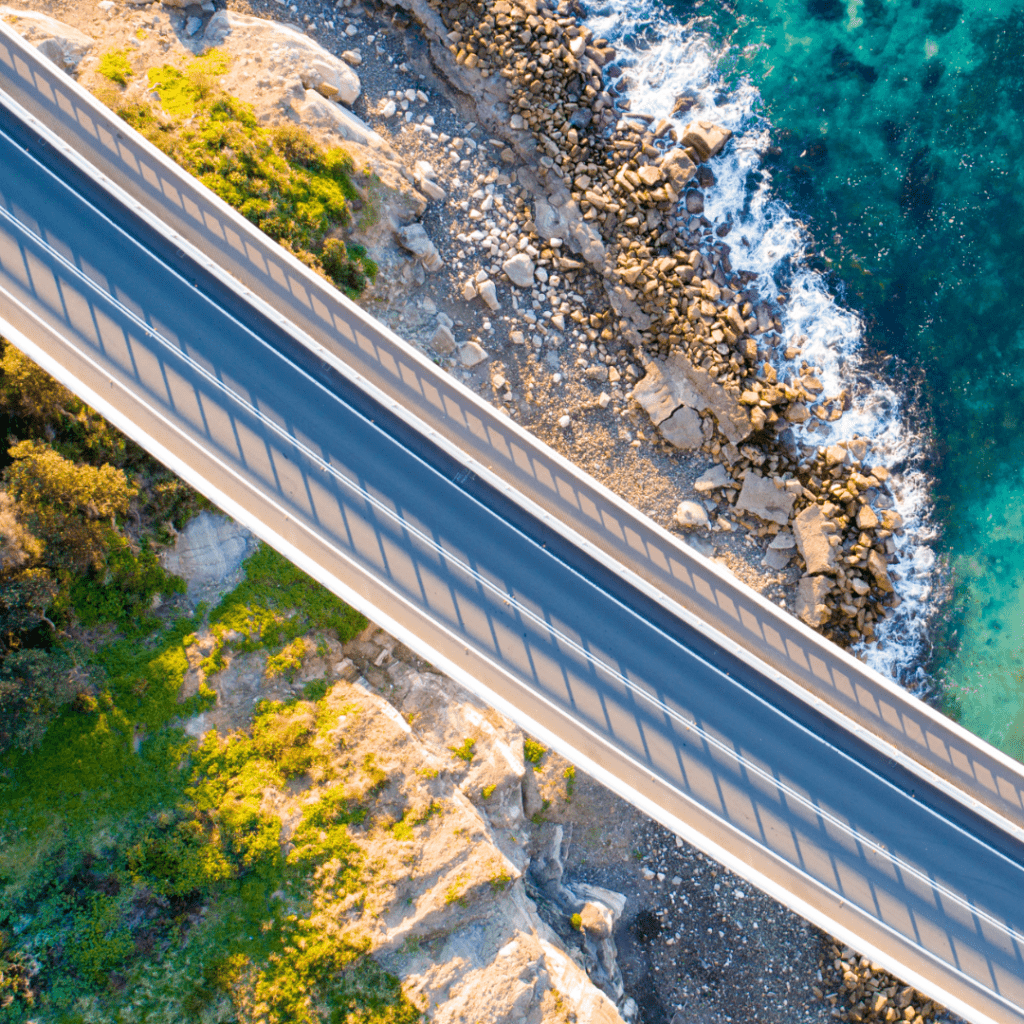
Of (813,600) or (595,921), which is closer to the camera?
(595,921)

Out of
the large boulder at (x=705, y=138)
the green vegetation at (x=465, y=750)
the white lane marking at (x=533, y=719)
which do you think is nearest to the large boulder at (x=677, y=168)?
the large boulder at (x=705, y=138)

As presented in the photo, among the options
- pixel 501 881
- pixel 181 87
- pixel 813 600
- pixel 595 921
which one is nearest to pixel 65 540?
pixel 501 881

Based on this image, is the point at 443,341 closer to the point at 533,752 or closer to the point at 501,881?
the point at 533,752

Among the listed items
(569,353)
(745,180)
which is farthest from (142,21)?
(745,180)

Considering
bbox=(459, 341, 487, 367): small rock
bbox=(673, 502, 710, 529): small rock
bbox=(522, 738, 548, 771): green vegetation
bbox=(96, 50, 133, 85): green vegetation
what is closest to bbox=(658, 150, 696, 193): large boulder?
bbox=(459, 341, 487, 367): small rock

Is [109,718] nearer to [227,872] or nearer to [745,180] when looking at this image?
[227,872]

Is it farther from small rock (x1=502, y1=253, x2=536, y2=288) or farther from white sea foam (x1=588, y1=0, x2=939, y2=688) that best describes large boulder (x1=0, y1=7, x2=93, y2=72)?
white sea foam (x1=588, y1=0, x2=939, y2=688)

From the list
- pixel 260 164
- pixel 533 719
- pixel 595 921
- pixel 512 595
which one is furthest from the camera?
pixel 260 164
